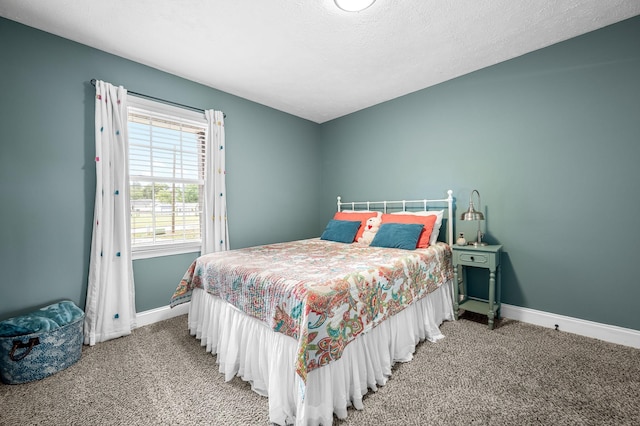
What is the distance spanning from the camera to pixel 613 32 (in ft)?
7.30

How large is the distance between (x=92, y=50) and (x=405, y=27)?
2.85 metres

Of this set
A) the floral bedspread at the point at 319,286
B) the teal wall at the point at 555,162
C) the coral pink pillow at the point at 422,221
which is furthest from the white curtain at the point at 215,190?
the teal wall at the point at 555,162

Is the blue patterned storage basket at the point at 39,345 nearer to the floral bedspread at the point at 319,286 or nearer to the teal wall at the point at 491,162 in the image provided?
the teal wall at the point at 491,162

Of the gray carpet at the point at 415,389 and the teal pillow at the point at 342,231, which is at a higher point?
the teal pillow at the point at 342,231

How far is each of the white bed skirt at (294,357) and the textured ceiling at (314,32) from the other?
89.9 inches

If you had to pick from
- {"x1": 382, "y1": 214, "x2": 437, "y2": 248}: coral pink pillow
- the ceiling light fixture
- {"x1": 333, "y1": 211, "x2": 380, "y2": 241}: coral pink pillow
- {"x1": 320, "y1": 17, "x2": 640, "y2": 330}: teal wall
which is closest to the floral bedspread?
{"x1": 382, "y1": 214, "x2": 437, "y2": 248}: coral pink pillow

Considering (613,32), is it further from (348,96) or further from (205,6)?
(205,6)

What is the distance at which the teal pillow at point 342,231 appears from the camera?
3.30 m

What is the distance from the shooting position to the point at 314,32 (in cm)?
222

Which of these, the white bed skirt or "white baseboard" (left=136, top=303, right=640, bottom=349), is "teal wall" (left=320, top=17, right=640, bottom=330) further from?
the white bed skirt

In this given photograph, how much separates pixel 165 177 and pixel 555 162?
13.1 ft

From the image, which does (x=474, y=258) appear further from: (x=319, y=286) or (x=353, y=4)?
(x=353, y=4)

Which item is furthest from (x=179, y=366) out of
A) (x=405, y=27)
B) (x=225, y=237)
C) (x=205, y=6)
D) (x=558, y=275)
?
(x=558, y=275)

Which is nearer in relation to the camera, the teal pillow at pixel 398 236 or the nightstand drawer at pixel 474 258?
the nightstand drawer at pixel 474 258
